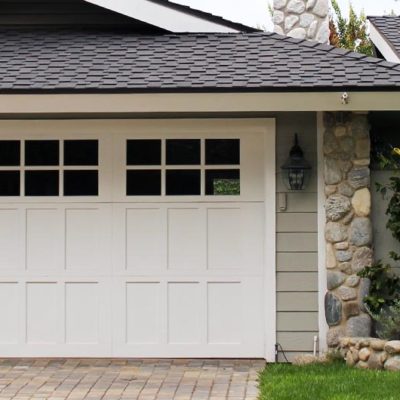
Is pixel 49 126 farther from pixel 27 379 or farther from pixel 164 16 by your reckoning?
pixel 27 379

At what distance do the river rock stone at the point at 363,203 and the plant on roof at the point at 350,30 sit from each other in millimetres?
16047

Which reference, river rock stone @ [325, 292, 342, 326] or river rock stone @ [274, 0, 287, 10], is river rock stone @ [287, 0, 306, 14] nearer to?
river rock stone @ [274, 0, 287, 10]

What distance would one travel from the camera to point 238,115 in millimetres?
9695

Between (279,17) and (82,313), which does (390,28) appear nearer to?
(279,17)

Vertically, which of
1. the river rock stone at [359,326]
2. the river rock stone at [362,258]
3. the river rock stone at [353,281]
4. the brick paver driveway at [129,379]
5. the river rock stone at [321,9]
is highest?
the river rock stone at [321,9]

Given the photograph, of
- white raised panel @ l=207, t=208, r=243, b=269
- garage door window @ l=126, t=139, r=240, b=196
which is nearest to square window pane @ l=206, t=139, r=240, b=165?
garage door window @ l=126, t=139, r=240, b=196

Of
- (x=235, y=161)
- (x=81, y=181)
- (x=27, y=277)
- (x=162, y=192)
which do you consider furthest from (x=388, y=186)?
(x=27, y=277)

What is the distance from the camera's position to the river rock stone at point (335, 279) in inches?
367

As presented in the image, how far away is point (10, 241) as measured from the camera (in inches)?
387

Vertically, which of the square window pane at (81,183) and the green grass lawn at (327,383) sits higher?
the square window pane at (81,183)

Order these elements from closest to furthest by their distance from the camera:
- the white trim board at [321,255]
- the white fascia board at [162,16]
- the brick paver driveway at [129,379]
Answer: the brick paver driveway at [129,379] < the white trim board at [321,255] < the white fascia board at [162,16]

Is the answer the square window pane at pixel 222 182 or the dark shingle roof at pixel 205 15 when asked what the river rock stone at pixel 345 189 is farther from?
the dark shingle roof at pixel 205 15

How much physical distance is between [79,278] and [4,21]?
3.24 m

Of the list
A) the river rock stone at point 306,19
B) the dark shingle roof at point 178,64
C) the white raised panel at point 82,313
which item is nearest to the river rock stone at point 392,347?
the dark shingle roof at point 178,64
